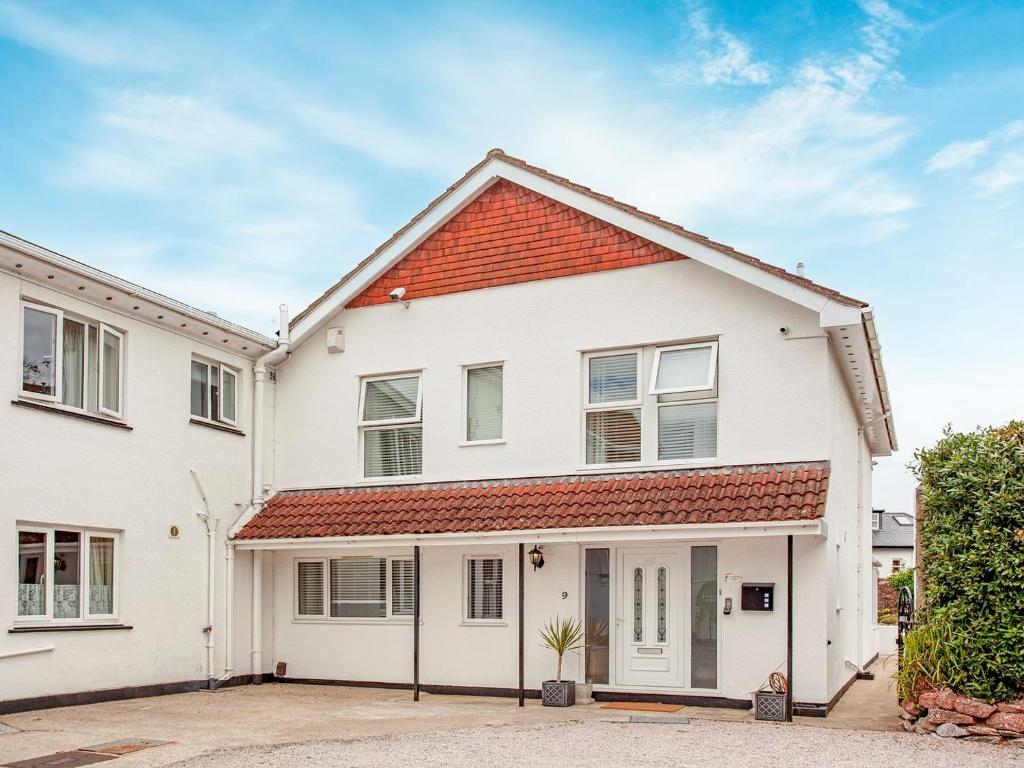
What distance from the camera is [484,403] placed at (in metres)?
15.4

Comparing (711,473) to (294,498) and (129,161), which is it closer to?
(294,498)

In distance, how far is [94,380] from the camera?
536 inches

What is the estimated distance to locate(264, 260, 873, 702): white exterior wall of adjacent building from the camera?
43.0ft

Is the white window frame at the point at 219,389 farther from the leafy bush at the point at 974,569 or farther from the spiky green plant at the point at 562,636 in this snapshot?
the leafy bush at the point at 974,569

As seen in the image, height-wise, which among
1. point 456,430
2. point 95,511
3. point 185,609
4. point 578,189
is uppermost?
point 578,189

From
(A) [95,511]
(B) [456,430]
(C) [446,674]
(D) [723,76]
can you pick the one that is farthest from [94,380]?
(D) [723,76]

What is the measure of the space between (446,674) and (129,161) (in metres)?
8.23

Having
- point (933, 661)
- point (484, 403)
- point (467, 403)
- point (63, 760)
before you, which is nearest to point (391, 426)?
point (467, 403)

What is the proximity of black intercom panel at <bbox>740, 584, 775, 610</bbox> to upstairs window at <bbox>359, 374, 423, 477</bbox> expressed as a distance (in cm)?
512

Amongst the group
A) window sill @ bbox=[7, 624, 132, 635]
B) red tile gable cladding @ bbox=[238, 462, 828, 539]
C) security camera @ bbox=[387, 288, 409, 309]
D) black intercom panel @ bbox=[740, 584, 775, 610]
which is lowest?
window sill @ bbox=[7, 624, 132, 635]

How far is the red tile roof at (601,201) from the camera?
42.3 ft

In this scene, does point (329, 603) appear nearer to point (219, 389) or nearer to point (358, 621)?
point (358, 621)

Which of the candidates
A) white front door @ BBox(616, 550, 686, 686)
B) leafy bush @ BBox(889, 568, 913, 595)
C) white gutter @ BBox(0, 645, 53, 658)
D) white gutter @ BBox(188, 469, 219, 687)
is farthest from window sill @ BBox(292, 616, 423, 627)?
leafy bush @ BBox(889, 568, 913, 595)

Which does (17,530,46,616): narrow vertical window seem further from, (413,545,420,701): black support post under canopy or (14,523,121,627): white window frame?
(413,545,420,701): black support post under canopy
